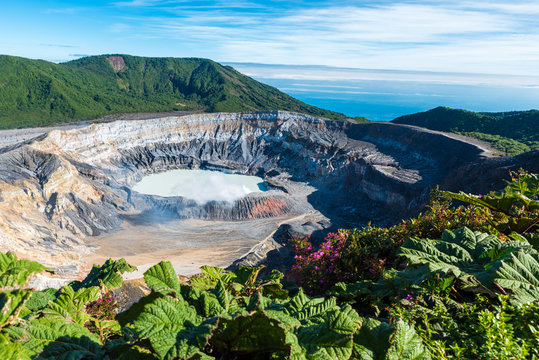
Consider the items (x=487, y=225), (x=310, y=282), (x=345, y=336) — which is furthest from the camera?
(x=310, y=282)

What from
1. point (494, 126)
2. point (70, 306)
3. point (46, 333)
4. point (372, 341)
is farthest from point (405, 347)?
point (494, 126)

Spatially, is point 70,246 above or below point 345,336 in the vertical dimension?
below

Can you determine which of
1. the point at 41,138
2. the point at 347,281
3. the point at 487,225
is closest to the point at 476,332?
the point at 347,281

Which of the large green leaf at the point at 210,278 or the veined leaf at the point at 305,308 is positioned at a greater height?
the veined leaf at the point at 305,308

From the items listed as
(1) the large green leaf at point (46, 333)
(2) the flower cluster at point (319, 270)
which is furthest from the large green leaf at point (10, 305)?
(2) the flower cluster at point (319, 270)

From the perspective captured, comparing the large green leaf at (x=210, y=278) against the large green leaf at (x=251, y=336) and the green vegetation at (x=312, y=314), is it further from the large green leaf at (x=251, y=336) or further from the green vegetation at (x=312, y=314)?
the large green leaf at (x=251, y=336)

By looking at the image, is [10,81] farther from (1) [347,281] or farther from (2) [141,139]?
(1) [347,281]

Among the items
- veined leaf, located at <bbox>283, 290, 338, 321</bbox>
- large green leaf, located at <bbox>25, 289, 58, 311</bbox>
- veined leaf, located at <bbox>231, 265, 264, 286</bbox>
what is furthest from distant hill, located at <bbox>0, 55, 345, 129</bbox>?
veined leaf, located at <bbox>283, 290, 338, 321</bbox>
